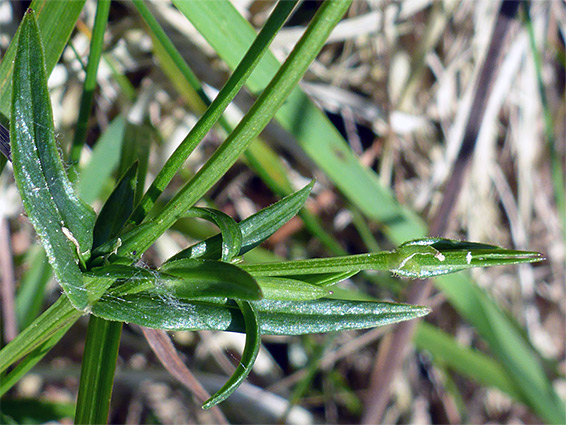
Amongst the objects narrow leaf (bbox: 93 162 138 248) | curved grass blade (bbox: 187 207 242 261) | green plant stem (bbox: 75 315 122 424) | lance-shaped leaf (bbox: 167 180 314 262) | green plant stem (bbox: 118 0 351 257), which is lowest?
green plant stem (bbox: 75 315 122 424)

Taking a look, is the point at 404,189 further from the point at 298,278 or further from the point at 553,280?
the point at 298,278

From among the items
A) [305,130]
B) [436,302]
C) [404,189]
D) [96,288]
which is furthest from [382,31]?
[96,288]

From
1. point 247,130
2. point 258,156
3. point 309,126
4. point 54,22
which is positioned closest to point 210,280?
point 247,130

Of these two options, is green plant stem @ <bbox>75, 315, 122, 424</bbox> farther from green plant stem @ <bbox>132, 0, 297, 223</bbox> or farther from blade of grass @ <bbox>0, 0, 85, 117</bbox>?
blade of grass @ <bbox>0, 0, 85, 117</bbox>

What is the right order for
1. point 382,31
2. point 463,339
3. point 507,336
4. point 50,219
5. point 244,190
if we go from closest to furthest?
point 50,219, point 507,336, point 382,31, point 244,190, point 463,339

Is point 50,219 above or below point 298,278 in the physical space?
above

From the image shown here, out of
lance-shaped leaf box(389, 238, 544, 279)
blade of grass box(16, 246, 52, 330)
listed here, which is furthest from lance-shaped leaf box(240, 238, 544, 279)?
blade of grass box(16, 246, 52, 330)

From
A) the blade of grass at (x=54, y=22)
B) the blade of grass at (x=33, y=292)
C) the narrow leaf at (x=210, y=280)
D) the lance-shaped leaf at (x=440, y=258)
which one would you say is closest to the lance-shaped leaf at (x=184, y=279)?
the narrow leaf at (x=210, y=280)
